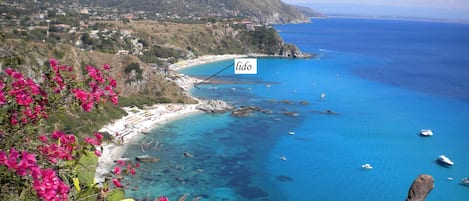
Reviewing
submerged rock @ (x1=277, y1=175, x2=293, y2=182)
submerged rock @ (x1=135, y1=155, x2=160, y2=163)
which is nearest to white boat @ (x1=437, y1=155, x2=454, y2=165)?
submerged rock @ (x1=277, y1=175, x2=293, y2=182)

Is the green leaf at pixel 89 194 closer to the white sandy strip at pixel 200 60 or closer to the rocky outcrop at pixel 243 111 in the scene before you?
the rocky outcrop at pixel 243 111

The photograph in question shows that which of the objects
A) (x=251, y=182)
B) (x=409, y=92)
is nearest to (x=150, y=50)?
(x=409, y=92)

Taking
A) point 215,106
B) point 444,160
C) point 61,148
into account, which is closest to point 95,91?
point 61,148

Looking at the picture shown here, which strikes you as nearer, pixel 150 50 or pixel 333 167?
pixel 333 167

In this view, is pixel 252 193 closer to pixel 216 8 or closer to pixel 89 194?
pixel 89 194

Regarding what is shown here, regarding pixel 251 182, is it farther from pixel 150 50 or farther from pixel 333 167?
pixel 150 50
